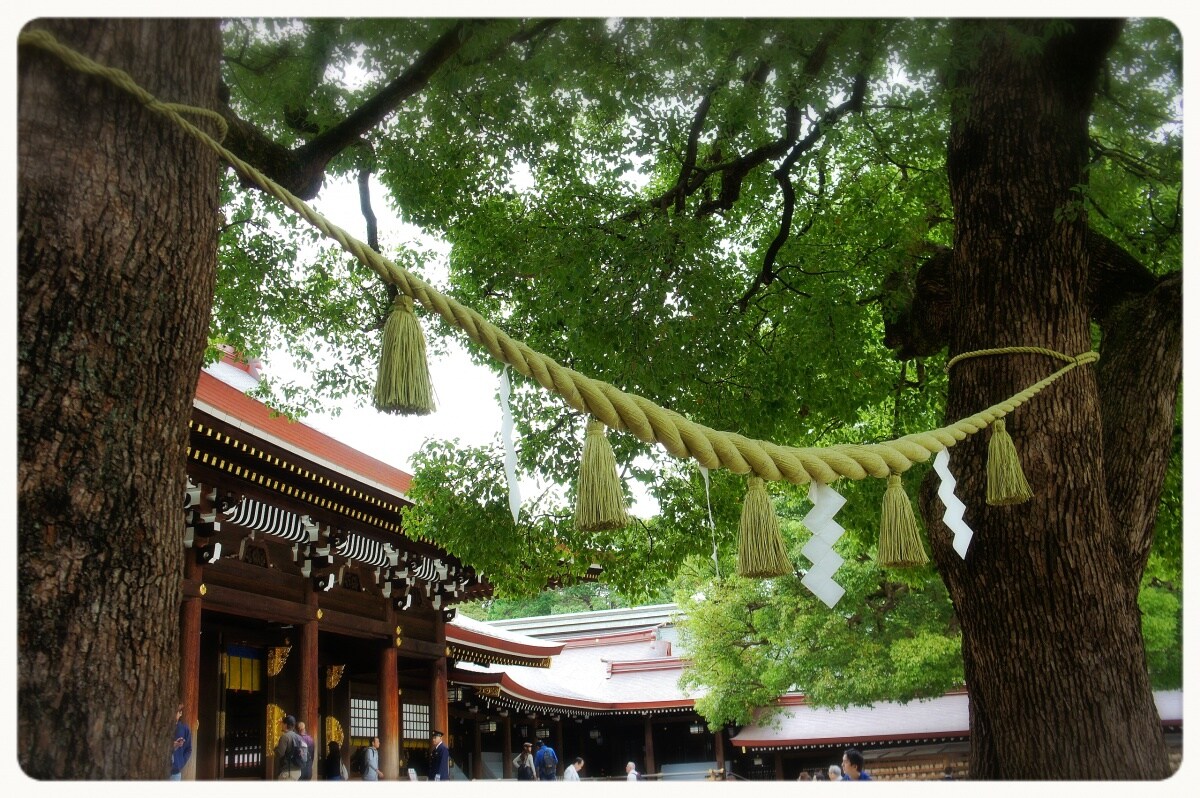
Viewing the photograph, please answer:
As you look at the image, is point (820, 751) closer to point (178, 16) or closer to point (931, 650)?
point (931, 650)

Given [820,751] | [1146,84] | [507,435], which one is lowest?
[820,751]

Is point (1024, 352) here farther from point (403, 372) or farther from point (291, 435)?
point (291, 435)

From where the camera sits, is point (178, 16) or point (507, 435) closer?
point (178, 16)

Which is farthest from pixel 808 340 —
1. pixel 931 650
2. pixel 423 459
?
pixel 931 650

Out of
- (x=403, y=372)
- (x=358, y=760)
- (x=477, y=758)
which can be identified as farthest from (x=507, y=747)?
(x=403, y=372)

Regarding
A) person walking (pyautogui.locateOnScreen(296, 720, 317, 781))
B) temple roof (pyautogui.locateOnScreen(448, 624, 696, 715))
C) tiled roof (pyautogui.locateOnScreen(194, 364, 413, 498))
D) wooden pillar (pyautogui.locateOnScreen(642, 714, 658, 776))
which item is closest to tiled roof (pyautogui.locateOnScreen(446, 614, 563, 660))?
temple roof (pyautogui.locateOnScreen(448, 624, 696, 715))

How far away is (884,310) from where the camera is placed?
4.51 m

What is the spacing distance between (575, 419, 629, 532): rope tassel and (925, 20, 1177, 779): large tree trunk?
1.48 metres

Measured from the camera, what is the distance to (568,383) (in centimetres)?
179

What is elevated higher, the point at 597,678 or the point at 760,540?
the point at 760,540

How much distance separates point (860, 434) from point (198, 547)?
4.17 m

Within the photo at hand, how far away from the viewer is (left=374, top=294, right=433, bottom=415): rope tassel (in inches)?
70.4

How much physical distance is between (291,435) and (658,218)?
2.54 meters

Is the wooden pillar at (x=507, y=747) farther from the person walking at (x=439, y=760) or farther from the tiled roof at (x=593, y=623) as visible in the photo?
the tiled roof at (x=593, y=623)
